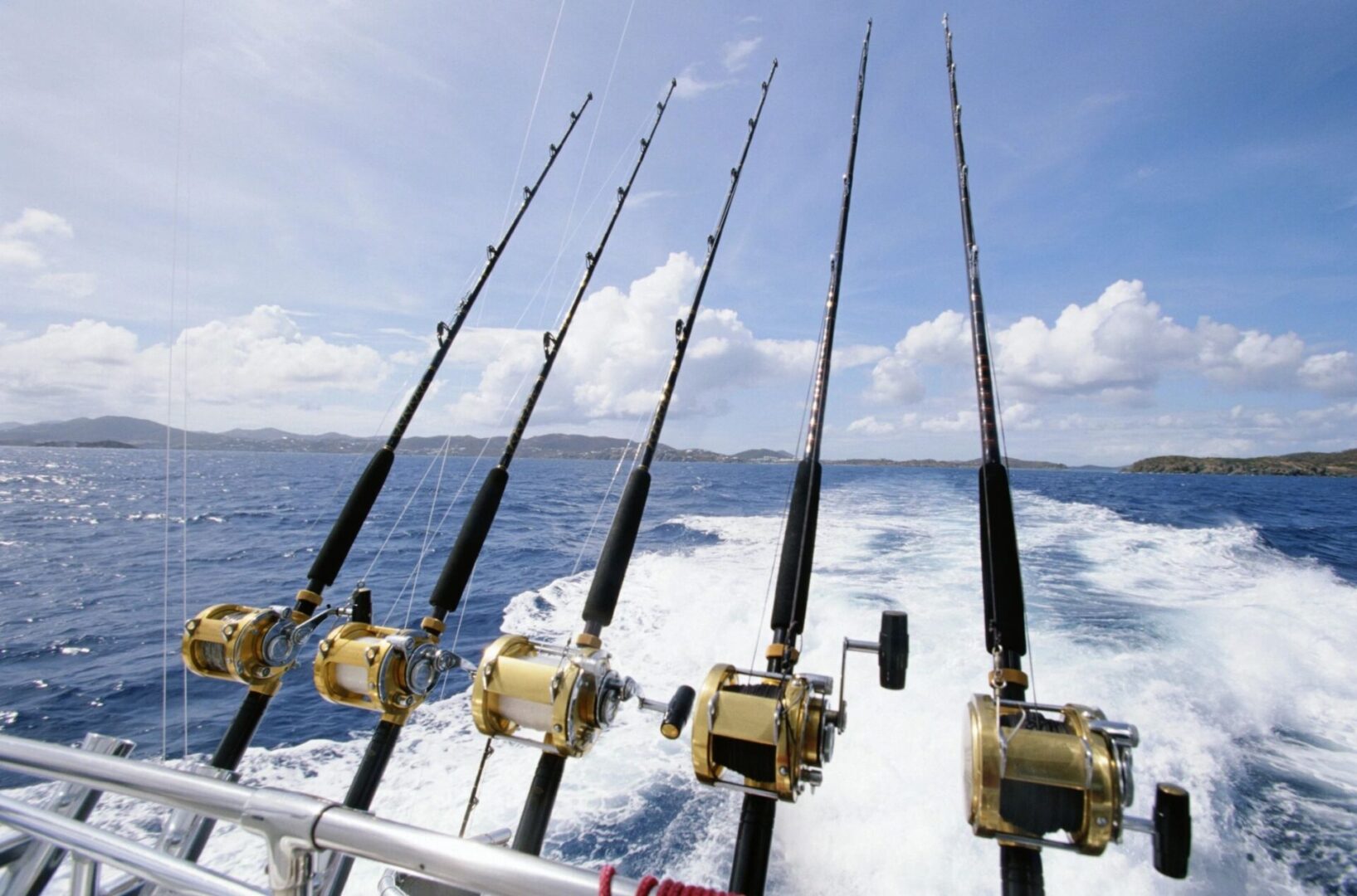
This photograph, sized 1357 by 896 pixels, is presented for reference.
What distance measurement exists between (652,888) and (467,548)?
7.86 feet

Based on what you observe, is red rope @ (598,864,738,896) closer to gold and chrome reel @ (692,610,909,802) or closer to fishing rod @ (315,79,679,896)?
gold and chrome reel @ (692,610,909,802)

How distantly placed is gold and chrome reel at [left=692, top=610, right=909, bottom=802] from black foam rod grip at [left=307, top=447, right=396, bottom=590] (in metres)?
2.18

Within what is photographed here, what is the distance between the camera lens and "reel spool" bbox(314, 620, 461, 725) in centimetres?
231

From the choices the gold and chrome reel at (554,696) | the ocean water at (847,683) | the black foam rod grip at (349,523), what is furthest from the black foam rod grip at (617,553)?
the ocean water at (847,683)

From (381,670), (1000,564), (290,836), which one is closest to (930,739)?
(1000,564)

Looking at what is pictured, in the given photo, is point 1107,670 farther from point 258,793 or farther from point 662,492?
point 662,492

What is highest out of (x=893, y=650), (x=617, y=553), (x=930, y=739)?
(x=617, y=553)

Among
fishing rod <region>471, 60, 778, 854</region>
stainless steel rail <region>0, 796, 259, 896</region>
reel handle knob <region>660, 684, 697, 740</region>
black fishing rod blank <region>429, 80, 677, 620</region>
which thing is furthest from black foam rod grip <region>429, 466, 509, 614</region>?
stainless steel rail <region>0, 796, 259, 896</region>

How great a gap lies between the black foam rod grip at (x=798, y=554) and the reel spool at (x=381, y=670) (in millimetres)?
1327

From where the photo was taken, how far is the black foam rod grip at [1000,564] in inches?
86.3

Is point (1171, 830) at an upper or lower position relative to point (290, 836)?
lower

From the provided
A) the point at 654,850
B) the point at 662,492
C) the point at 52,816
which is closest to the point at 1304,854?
the point at 654,850

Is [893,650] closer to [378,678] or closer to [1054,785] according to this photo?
[1054,785]

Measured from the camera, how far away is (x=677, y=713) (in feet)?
6.22
